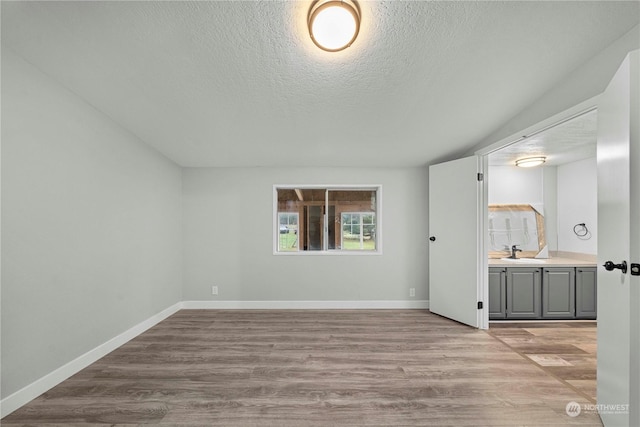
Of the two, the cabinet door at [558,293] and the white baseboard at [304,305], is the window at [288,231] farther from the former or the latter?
the cabinet door at [558,293]

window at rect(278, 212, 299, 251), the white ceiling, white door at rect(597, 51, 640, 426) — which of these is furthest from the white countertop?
window at rect(278, 212, 299, 251)

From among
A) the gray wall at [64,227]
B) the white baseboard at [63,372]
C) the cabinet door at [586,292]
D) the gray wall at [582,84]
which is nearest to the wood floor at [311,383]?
the white baseboard at [63,372]

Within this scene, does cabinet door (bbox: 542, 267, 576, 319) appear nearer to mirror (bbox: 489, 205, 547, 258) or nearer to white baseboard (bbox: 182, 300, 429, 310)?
mirror (bbox: 489, 205, 547, 258)

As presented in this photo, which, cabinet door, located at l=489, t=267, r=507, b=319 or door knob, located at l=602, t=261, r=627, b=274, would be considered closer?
door knob, located at l=602, t=261, r=627, b=274

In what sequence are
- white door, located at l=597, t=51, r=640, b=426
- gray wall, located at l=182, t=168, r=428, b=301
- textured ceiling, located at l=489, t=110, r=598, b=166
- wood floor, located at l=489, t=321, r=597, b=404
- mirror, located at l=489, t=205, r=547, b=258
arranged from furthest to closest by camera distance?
1. mirror, located at l=489, t=205, r=547, b=258
2. gray wall, located at l=182, t=168, r=428, b=301
3. textured ceiling, located at l=489, t=110, r=598, b=166
4. wood floor, located at l=489, t=321, r=597, b=404
5. white door, located at l=597, t=51, r=640, b=426

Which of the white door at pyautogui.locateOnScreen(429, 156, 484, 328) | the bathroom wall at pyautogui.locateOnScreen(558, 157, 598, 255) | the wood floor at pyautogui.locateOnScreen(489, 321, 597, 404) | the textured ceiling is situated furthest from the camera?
the bathroom wall at pyautogui.locateOnScreen(558, 157, 598, 255)

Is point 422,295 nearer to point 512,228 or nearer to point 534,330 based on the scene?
point 534,330

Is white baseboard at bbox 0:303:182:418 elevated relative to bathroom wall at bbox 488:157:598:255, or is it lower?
lower

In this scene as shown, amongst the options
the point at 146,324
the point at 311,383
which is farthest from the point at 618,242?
the point at 146,324

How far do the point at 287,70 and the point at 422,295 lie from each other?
3458 mm

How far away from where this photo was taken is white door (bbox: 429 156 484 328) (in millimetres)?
3215

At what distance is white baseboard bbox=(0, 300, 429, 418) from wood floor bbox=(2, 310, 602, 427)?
62mm

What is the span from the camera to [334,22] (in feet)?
5.14

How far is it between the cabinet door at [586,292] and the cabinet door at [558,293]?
52 millimetres
